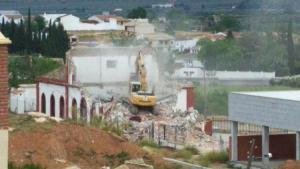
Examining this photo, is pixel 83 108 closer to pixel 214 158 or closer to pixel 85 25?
pixel 214 158

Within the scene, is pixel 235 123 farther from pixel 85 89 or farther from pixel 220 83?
pixel 220 83

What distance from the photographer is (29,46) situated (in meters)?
59.8

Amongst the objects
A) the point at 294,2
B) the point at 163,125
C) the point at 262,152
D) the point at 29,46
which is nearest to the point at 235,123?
the point at 262,152

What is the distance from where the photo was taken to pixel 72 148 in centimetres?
2550

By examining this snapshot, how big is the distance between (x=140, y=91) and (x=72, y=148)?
49.5 ft

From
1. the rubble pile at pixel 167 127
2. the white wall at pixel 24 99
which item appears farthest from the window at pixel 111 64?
the rubble pile at pixel 167 127

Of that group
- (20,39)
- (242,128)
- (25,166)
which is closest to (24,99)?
(242,128)

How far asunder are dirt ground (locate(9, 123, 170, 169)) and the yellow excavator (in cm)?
1231

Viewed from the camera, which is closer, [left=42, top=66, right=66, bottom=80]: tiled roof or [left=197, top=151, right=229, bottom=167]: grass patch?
[left=197, top=151, right=229, bottom=167]: grass patch

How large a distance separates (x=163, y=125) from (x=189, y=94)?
476cm

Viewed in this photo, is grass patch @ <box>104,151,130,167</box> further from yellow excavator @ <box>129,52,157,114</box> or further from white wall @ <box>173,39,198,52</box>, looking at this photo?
white wall @ <box>173,39,198,52</box>

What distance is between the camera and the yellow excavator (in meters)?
39.2

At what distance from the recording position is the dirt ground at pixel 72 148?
24.2 meters

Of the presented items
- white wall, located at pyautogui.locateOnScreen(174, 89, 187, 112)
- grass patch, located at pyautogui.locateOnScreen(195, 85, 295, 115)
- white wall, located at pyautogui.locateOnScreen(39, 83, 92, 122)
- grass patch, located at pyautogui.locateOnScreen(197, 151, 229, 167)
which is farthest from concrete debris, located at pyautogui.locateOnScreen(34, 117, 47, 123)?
grass patch, located at pyautogui.locateOnScreen(195, 85, 295, 115)
